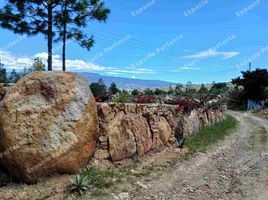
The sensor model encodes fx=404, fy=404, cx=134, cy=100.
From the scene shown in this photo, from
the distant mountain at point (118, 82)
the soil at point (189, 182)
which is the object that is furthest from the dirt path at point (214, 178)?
the distant mountain at point (118, 82)

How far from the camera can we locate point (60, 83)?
8055 mm

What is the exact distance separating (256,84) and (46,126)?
109 ft

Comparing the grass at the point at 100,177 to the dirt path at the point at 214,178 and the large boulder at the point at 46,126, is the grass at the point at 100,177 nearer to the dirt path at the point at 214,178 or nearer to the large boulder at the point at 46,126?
the large boulder at the point at 46,126

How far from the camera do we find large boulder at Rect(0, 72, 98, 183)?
760 centimetres

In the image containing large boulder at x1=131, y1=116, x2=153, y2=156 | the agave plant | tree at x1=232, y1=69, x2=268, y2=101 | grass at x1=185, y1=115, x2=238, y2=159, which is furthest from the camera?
tree at x1=232, y1=69, x2=268, y2=101

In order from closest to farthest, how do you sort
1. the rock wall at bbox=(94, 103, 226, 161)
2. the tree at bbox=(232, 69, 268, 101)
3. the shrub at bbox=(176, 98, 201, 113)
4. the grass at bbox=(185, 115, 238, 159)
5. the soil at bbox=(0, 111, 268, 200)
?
the soil at bbox=(0, 111, 268, 200) < the rock wall at bbox=(94, 103, 226, 161) < the grass at bbox=(185, 115, 238, 159) < the shrub at bbox=(176, 98, 201, 113) < the tree at bbox=(232, 69, 268, 101)

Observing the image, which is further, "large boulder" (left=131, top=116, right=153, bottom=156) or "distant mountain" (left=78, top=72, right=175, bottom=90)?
"distant mountain" (left=78, top=72, right=175, bottom=90)

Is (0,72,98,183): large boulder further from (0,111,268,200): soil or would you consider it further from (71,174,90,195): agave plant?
(71,174,90,195): agave plant

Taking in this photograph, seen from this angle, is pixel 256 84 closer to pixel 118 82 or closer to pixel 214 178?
pixel 214 178

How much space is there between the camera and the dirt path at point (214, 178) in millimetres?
7594

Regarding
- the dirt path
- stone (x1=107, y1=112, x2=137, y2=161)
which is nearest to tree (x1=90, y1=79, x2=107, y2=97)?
stone (x1=107, y1=112, x2=137, y2=161)


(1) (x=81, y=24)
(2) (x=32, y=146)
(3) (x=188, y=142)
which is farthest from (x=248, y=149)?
(1) (x=81, y=24)

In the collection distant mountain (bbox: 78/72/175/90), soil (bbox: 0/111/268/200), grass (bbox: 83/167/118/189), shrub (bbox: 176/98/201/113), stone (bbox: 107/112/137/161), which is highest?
distant mountain (bbox: 78/72/175/90)

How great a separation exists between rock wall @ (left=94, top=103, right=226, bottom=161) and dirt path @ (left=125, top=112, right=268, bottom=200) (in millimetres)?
977
